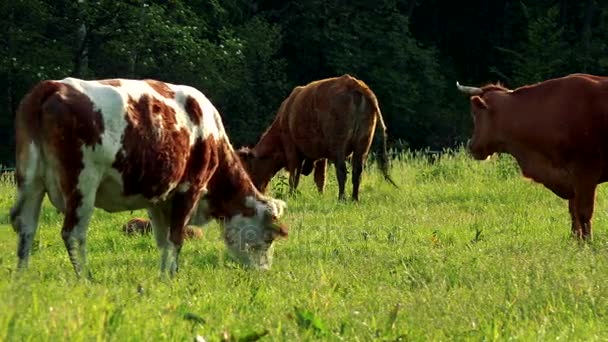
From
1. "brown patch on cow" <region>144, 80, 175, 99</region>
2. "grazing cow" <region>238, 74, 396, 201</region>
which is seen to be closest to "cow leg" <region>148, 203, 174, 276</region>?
"brown patch on cow" <region>144, 80, 175, 99</region>

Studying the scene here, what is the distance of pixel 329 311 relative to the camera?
7.73m

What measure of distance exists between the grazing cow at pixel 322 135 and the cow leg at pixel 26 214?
30.6ft

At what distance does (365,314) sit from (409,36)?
155 ft

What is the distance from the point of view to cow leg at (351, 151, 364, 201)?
60.3 feet

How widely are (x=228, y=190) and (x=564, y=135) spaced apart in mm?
3366

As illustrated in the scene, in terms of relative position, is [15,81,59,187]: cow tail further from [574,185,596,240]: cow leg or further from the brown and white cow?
[574,185,596,240]: cow leg

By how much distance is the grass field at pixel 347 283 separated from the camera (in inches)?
258

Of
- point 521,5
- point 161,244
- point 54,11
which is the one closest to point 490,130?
point 161,244

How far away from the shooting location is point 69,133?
912 cm

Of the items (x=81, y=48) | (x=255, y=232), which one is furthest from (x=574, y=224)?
(x=81, y=48)

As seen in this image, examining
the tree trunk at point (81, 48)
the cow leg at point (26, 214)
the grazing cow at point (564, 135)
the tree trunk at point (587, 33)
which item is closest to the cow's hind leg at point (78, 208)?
the cow leg at point (26, 214)

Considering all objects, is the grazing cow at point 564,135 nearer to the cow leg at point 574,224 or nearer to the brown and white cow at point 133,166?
the cow leg at point 574,224

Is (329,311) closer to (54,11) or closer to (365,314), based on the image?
(365,314)

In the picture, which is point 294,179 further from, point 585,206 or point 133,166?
point 133,166
